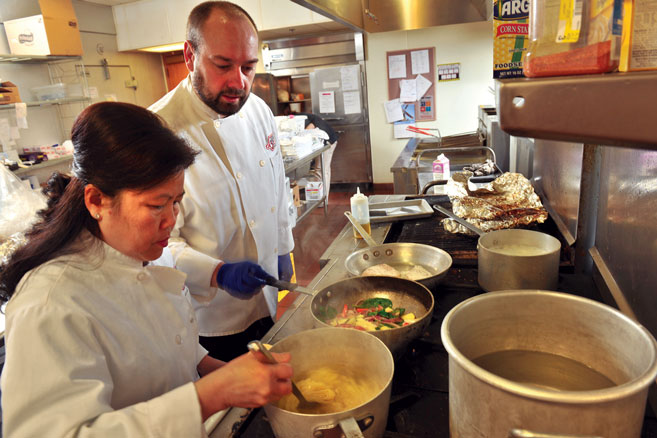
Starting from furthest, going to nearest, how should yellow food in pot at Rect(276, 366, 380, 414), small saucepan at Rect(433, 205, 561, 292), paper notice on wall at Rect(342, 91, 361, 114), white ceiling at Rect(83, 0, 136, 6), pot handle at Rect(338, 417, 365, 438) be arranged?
paper notice on wall at Rect(342, 91, 361, 114)
white ceiling at Rect(83, 0, 136, 6)
small saucepan at Rect(433, 205, 561, 292)
yellow food in pot at Rect(276, 366, 380, 414)
pot handle at Rect(338, 417, 365, 438)

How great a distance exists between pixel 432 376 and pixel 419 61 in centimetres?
561

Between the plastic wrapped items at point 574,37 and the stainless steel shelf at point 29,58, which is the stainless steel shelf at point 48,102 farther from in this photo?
the plastic wrapped items at point 574,37

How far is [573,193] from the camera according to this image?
4.71ft

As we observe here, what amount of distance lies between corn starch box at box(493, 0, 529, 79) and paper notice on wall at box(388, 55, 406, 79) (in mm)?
5469

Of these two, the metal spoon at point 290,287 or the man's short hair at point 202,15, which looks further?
the man's short hair at point 202,15

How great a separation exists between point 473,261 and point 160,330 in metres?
1.04

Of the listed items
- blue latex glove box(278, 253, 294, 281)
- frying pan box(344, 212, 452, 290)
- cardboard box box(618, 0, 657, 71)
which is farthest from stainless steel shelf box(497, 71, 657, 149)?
blue latex glove box(278, 253, 294, 281)

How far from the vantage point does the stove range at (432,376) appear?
777 mm

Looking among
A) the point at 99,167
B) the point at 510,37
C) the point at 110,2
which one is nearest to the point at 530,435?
the point at 510,37

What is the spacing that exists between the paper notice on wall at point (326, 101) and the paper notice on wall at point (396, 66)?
903 mm

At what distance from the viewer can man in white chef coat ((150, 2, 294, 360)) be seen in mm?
1459

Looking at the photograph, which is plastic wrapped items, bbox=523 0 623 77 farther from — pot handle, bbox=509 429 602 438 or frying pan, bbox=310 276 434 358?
frying pan, bbox=310 276 434 358

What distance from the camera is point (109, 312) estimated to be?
0.85 metres

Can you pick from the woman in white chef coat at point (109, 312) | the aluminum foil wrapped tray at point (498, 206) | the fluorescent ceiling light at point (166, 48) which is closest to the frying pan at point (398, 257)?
the aluminum foil wrapped tray at point (498, 206)
